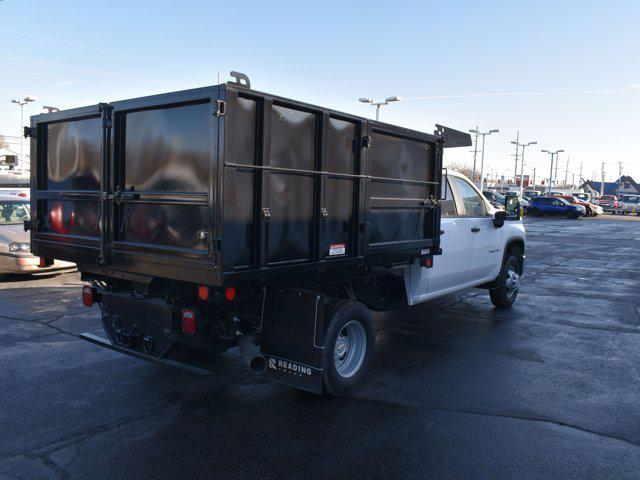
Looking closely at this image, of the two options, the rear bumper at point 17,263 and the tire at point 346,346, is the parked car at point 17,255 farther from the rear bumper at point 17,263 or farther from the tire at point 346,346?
the tire at point 346,346

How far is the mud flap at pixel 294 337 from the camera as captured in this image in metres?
4.58

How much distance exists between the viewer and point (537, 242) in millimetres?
23281

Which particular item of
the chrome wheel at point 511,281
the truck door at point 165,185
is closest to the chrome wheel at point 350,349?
the truck door at point 165,185

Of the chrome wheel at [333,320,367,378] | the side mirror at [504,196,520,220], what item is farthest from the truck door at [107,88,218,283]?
the side mirror at [504,196,520,220]

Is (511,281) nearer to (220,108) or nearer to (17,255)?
(220,108)

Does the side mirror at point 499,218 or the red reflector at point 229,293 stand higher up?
the side mirror at point 499,218

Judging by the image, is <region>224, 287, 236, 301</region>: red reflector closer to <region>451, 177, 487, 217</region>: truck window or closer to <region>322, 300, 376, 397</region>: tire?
<region>322, 300, 376, 397</region>: tire

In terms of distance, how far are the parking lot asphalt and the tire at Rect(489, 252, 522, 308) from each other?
1167mm

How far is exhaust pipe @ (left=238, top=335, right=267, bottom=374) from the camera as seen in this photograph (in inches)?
181

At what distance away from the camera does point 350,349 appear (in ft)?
17.4

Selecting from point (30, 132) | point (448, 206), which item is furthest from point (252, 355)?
point (448, 206)

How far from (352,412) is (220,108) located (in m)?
2.65

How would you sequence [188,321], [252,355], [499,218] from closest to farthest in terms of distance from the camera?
[188,321] → [252,355] → [499,218]

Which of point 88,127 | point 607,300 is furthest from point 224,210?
point 607,300
